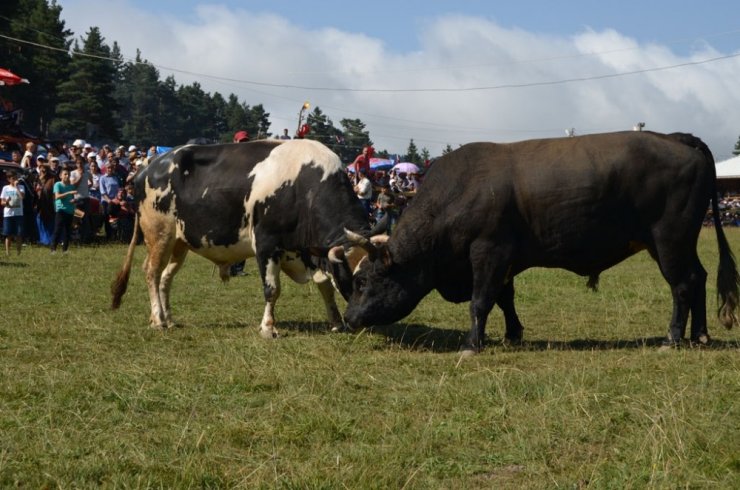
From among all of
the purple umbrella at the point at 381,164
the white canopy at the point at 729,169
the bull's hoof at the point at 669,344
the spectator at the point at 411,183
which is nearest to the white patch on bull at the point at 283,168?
the bull's hoof at the point at 669,344

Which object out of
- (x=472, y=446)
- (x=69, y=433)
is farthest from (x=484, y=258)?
(x=69, y=433)

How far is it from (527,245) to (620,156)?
118 centimetres

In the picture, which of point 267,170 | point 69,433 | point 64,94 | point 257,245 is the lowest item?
point 69,433

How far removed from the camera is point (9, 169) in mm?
21891

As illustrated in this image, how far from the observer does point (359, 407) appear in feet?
22.4

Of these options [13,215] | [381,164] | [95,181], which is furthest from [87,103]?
[13,215]

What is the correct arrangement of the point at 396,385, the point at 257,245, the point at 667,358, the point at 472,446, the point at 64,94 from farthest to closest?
the point at 64,94 < the point at 257,245 < the point at 667,358 < the point at 396,385 < the point at 472,446

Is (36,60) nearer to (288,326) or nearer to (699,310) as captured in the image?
(288,326)

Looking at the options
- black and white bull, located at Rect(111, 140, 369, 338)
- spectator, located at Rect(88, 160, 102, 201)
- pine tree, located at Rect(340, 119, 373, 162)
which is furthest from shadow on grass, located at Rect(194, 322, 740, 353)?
pine tree, located at Rect(340, 119, 373, 162)

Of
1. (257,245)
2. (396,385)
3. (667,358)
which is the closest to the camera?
(396,385)

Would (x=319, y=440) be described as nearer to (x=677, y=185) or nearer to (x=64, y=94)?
(x=677, y=185)

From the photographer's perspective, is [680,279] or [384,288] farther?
[384,288]

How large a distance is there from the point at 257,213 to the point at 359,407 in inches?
167

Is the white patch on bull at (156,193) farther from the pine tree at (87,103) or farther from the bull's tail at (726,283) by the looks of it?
the pine tree at (87,103)
